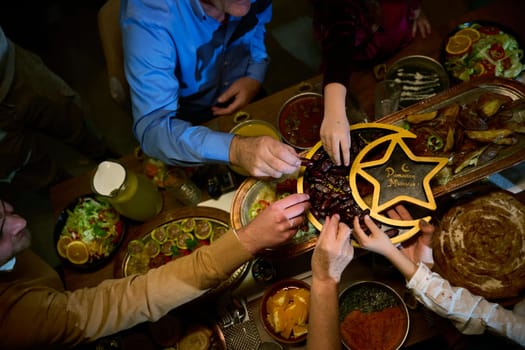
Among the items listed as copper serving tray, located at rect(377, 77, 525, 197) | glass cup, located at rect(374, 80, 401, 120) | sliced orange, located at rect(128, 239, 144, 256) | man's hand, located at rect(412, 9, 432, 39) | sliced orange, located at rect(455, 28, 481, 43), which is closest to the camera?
copper serving tray, located at rect(377, 77, 525, 197)

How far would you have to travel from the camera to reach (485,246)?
2.38 meters

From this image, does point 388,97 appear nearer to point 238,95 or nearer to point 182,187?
point 238,95

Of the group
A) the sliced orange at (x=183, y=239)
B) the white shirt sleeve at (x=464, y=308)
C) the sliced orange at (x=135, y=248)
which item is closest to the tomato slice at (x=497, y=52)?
the white shirt sleeve at (x=464, y=308)

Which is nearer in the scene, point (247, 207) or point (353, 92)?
point (247, 207)

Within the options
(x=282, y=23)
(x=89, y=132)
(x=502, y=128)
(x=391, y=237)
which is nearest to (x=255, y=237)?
(x=391, y=237)

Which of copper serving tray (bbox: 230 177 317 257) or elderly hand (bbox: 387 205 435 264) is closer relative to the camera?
elderly hand (bbox: 387 205 435 264)

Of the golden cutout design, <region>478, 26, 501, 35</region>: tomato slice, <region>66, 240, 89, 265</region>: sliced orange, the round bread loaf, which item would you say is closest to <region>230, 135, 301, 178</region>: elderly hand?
the golden cutout design

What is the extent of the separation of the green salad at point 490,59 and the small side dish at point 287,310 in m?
2.08

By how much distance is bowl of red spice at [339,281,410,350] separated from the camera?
2273 mm

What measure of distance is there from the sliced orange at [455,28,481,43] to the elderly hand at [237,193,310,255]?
2023 mm

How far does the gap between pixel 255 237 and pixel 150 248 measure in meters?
1.02

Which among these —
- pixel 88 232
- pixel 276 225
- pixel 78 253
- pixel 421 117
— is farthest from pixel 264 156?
pixel 78 253

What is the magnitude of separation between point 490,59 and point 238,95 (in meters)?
2.07

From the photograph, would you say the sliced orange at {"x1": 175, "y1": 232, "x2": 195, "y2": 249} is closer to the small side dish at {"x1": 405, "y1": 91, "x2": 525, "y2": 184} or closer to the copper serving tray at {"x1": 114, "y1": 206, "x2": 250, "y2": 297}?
the copper serving tray at {"x1": 114, "y1": 206, "x2": 250, "y2": 297}
